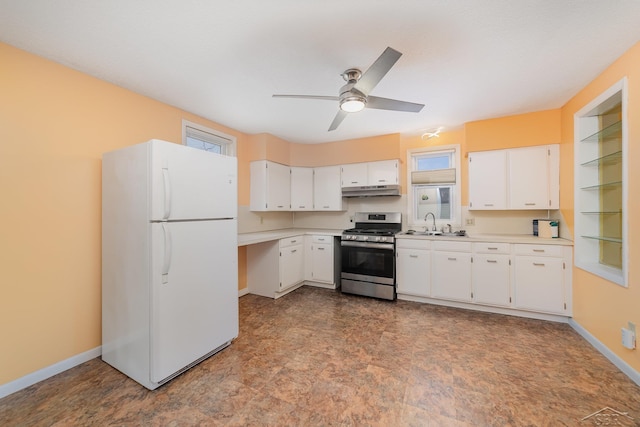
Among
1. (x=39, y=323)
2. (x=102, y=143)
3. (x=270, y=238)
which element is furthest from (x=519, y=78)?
(x=39, y=323)

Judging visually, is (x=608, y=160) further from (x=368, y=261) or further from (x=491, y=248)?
(x=368, y=261)

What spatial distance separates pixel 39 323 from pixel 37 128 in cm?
151

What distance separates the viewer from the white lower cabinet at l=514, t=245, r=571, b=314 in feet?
9.18

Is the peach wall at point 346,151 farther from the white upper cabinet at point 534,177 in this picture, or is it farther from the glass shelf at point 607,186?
the glass shelf at point 607,186

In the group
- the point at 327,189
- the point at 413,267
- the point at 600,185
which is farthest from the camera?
the point at 327,189

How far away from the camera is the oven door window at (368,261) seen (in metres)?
3.61

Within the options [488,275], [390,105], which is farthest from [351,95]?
[488,275]

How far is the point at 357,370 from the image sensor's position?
2057mm

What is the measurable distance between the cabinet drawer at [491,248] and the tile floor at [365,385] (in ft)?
2.79

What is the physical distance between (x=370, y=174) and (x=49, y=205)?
3.73 metres

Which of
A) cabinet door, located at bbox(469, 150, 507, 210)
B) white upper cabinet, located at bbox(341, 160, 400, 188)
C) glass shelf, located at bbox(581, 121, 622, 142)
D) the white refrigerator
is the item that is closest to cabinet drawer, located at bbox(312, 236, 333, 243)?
white upper cabinet, located at bbox(341, 160, 400, 188)

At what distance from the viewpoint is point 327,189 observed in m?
4.45

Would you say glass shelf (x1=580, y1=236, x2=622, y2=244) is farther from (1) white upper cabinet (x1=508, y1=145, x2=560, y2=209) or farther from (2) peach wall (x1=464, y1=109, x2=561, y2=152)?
(2) peach wall (x1=464, y1=109, x2=561, y2=152)

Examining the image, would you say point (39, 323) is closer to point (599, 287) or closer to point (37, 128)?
point (37, 128)
